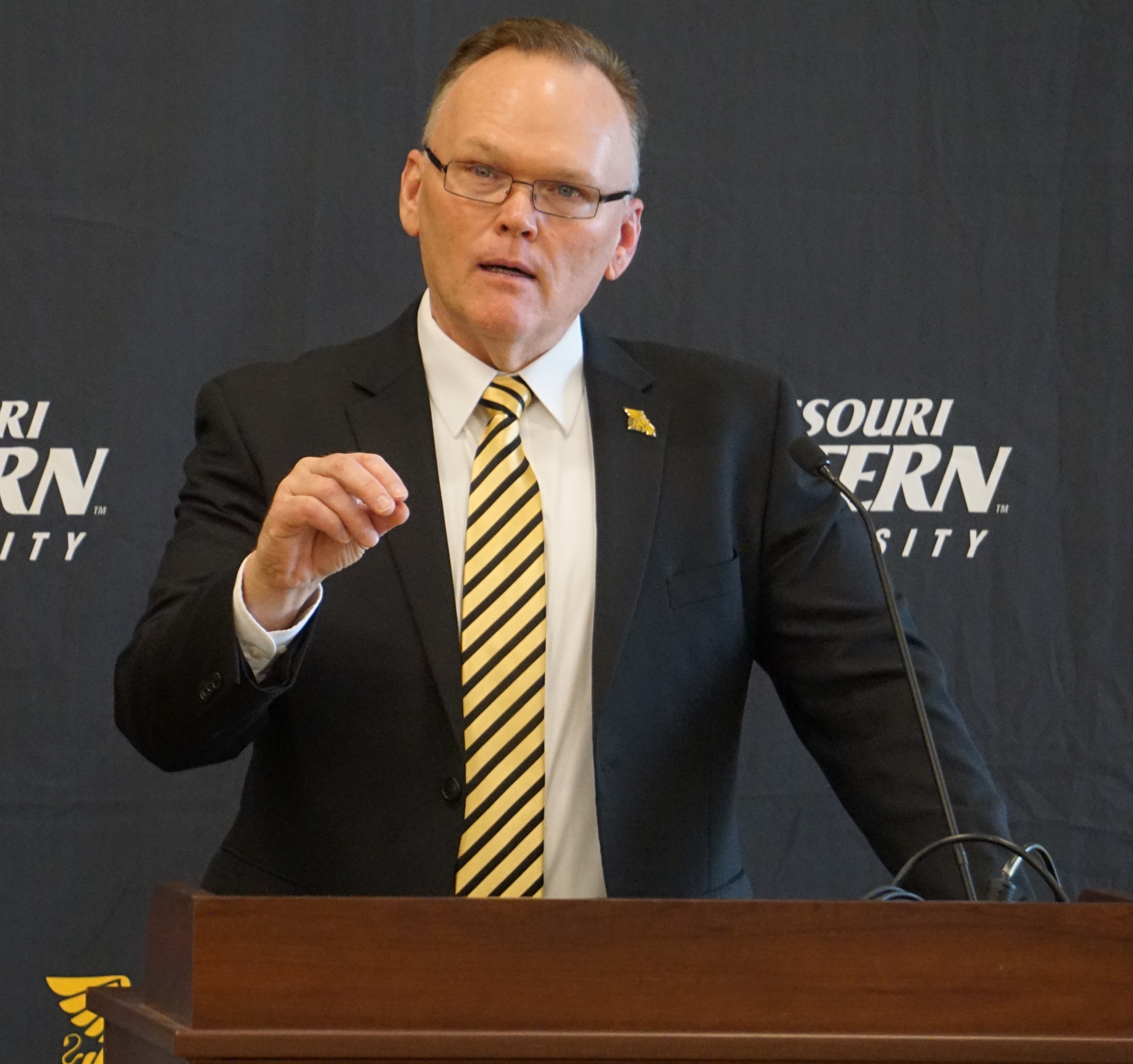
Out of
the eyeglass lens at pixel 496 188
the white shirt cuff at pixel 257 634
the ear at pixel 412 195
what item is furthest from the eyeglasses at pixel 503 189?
the white shirt cuff at pixel 257 634

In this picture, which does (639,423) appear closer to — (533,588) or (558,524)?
(558,524)

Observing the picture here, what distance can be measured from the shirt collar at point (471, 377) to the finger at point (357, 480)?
2.16 feet

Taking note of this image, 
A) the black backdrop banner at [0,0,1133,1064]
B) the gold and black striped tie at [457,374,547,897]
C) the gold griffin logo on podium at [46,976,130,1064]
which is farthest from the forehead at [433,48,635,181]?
the gold griffin logo on podium at [46,976,130,1064]

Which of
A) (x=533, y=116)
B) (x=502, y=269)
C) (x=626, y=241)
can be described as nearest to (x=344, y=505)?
(x=502, y=269)

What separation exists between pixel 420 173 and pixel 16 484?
890 millimetres

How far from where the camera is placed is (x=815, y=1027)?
1245mm

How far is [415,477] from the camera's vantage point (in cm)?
201

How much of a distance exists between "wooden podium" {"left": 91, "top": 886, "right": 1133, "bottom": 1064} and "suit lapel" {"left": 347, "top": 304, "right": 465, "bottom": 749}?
677 mm

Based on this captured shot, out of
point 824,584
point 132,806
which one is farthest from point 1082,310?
point 132,806

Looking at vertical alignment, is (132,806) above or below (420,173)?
below

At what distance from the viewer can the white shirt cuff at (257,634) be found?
166cm

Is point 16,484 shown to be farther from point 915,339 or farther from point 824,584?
point 915,339

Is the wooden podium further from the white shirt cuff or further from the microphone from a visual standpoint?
the white shirt cuff

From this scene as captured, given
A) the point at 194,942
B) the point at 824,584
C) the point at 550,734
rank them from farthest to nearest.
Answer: the point at 824,584, the point at 550,734, the point at 194,942
